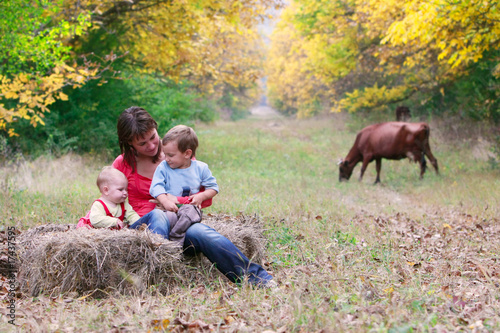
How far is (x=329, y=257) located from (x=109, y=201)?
243 centimetres

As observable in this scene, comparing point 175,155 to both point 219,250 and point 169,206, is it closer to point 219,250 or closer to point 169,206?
point 169,206

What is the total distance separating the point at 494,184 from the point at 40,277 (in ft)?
29.3

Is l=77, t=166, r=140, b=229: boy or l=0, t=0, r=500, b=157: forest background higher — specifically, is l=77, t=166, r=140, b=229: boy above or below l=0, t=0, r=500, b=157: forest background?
below

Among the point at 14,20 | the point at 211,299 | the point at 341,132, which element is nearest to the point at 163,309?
the point at 211,299

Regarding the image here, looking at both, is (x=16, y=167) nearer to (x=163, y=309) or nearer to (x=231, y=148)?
(x=163, y=309)

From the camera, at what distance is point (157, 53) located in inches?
507

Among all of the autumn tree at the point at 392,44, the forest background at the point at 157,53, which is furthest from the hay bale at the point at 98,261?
the autumn tree at the point at 392,44

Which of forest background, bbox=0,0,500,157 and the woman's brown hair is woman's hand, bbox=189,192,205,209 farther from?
forest background, bbox=0,0,500,157

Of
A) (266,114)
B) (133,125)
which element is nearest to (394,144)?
(133,125)

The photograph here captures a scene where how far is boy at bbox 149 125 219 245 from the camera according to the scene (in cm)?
419

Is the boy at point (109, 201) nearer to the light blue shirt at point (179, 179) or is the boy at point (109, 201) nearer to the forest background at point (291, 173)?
the light blue shirt at point (179, 179)

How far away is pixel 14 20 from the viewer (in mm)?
7324

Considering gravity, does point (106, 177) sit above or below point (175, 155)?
below

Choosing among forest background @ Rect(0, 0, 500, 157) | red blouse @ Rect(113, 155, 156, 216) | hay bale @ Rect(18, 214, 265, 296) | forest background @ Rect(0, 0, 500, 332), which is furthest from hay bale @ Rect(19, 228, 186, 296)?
forest background @ Rect(0, 0, 500, 157)
